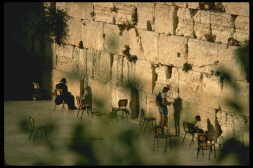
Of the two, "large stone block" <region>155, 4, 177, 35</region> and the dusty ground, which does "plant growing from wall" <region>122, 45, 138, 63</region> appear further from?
the dusty ground

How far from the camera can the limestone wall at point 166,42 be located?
16.5 m

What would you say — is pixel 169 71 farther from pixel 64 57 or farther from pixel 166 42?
pixel 64 57

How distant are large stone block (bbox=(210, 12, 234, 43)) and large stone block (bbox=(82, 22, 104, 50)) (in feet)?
14.2

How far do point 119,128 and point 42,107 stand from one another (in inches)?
693

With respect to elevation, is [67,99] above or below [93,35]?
below

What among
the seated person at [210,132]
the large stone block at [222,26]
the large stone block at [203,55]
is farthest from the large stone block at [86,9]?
the seated person at [210,132]

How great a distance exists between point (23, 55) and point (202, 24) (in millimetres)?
7167

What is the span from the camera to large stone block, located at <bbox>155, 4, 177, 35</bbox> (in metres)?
17.9

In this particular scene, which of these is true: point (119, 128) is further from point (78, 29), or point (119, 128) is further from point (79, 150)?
point (78, 29)

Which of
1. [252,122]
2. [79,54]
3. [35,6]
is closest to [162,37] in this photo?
[79,54]

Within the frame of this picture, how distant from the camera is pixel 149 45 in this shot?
18828 mm

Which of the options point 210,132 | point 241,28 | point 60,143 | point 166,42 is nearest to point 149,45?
point 166,42

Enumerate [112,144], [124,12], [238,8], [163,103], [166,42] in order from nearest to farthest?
[112,144] → [238,8] → [163,103] → [166,42] → [124,12]

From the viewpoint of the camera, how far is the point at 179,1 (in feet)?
57.9
